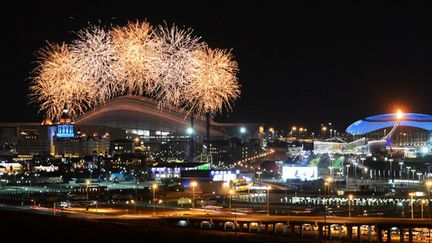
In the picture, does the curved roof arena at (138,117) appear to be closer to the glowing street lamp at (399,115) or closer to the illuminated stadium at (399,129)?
the illuminated stadium at (399,129)

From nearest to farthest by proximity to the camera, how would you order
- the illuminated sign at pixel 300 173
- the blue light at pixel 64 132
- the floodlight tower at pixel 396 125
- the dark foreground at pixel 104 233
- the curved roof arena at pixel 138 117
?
the dark foreground at pixel 104 233, the illuminated sign at pixel 300 173, the floodlight tower at pixel 396 125, the blue light at pixel 64 132, the curved roof arena at pixel 138 117

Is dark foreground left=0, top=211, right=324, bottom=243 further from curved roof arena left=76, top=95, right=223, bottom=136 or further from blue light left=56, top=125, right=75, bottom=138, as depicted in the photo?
curved roof arena left=76, top=95, right=223, bottom=136

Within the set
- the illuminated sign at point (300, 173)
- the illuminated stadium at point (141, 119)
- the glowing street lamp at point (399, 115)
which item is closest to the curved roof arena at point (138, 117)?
the illuminated stadium at point (141, 119)

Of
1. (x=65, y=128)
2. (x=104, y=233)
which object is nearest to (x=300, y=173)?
(x=104, y=233)

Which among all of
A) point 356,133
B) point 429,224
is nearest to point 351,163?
point 356,133

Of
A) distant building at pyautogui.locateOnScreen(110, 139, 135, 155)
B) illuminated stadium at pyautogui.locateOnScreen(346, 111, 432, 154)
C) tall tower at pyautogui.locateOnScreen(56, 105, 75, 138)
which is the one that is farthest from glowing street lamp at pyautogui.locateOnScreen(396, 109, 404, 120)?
tall tower at pyautogui.locateOnScreen(56, 105, 75, 138)
